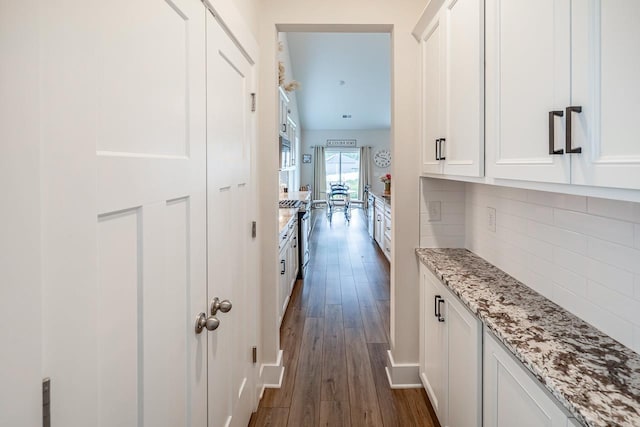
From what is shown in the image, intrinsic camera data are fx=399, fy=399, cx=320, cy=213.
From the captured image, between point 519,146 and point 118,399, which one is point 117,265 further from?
point 519,146

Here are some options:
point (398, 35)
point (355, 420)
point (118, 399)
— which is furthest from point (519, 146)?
point (355, 420)

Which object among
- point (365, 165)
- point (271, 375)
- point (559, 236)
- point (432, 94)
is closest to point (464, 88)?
point (432, 94)

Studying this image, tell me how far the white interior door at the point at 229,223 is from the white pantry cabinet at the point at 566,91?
3.27ft

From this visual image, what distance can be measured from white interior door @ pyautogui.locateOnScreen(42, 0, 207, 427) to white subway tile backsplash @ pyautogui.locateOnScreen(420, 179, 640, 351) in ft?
4.17

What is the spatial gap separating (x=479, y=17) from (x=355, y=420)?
2035 mm

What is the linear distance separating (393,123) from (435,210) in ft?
1.92

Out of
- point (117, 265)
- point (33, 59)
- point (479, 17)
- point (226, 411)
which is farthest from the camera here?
point (226, 411)

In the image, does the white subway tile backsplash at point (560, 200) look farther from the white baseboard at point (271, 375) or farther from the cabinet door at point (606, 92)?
the white baseboard at point (271, 375)

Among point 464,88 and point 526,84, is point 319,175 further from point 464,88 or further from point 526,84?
point 526,84

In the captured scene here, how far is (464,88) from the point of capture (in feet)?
5.33

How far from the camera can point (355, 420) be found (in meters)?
2.19

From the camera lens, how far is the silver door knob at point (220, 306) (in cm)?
139

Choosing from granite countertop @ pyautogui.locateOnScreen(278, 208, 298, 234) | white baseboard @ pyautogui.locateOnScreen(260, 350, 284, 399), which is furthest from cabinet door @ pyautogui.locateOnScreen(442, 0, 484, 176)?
granite countertop @ pyautogui.locateOnScreen(278, 208, 298, 234)

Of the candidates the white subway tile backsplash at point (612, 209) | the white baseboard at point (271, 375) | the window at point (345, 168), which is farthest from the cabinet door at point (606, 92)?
the window at point (345, 168)
